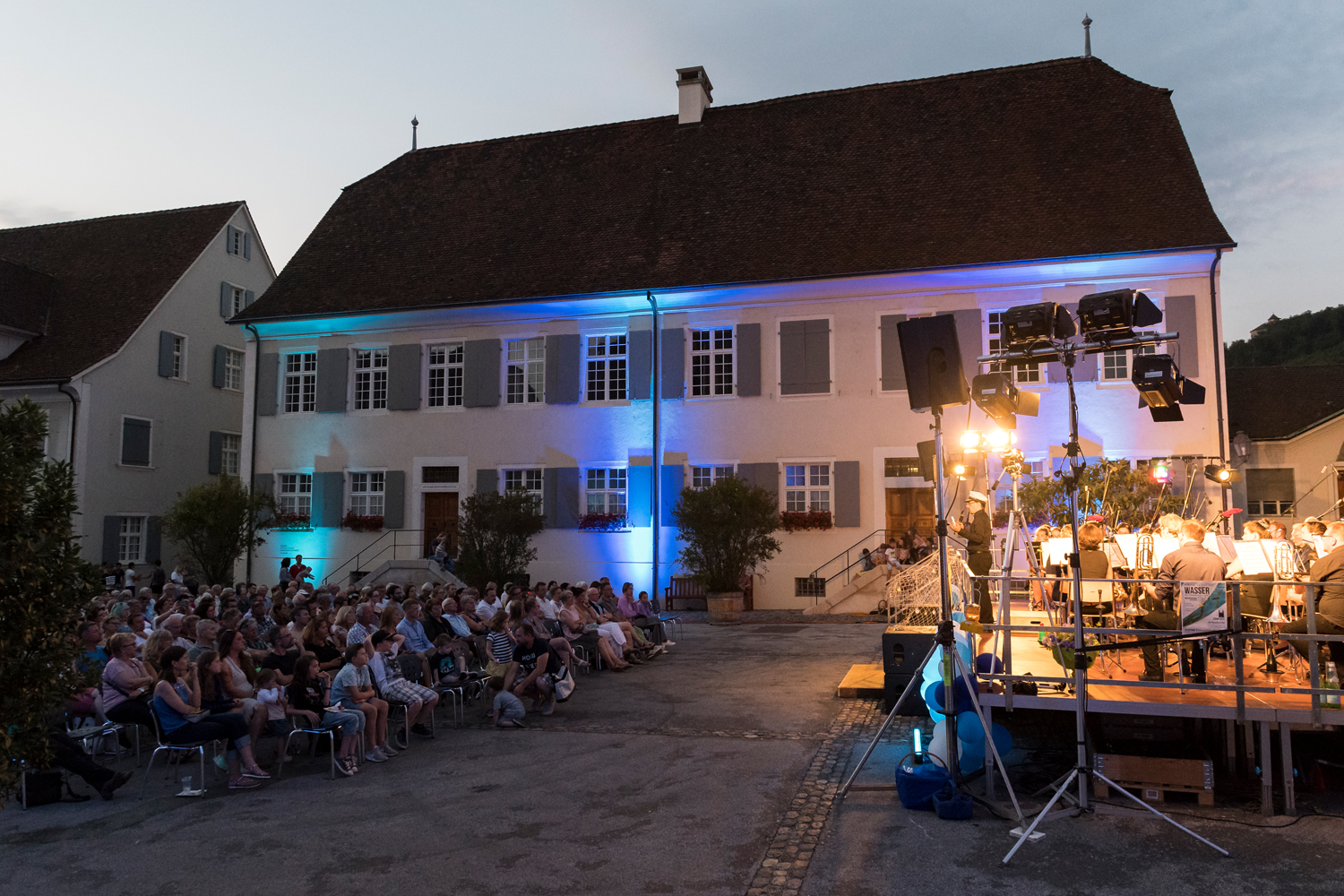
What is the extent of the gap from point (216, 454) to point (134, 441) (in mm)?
2874

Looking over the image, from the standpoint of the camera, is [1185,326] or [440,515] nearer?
[1185,326]

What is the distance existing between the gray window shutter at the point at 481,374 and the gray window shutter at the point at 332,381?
3215mm

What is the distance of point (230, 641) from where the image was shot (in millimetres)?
8328

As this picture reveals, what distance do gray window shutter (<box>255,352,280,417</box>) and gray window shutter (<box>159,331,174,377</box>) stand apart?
364 centimetres

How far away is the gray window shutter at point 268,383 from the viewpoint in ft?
83.8

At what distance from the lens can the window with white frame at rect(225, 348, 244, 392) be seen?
1181 inches

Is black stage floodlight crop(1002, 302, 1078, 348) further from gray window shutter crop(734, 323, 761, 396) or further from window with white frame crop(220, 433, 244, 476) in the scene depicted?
window with white frame crop(220, 433, 244, 476)

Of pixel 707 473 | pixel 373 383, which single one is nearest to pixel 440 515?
pixel 373 383

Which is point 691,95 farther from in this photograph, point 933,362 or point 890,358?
point 933,362

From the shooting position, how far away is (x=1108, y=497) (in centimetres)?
1620

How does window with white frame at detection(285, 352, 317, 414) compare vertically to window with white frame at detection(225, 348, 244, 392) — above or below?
below

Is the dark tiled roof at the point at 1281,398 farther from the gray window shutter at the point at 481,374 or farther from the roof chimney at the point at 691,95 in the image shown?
the gray window shutter at the point at 481,374

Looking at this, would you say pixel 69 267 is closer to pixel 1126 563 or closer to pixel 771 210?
pixel 771 210

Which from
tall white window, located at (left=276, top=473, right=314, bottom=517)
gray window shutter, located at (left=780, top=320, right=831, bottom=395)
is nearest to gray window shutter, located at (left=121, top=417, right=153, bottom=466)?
tall white window, located at (left=276, top=473, right=314, bottom=517)
